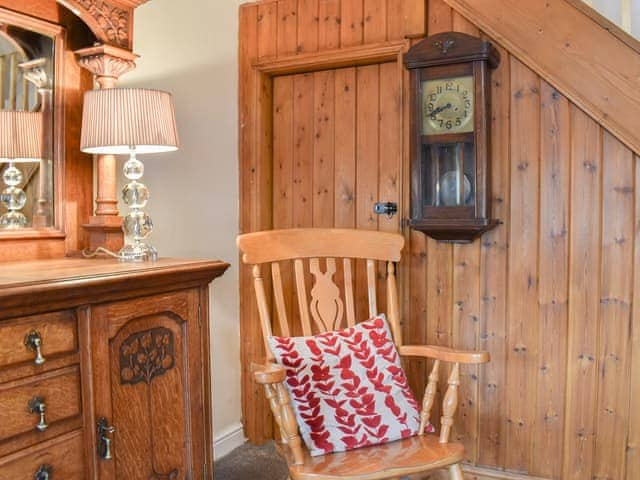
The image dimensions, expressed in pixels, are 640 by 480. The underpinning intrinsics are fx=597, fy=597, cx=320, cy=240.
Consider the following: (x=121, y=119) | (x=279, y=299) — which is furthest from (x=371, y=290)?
(x=121, y=119)

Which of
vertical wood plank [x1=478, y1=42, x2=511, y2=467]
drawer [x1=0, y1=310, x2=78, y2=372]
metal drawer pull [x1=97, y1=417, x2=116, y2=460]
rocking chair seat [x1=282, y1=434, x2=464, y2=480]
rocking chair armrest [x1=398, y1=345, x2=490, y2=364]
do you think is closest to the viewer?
drawer [x1=0, y1=310, x2=78, y2=372]

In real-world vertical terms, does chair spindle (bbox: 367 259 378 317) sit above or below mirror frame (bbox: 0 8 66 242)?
below

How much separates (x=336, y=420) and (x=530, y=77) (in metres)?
1.46

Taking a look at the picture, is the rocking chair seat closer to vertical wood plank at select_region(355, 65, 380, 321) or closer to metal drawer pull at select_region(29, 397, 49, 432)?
metal drawer pull at select_region(29, 397, 49, 432)

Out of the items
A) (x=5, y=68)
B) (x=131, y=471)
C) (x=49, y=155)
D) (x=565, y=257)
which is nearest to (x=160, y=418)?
(x=131, y=471)

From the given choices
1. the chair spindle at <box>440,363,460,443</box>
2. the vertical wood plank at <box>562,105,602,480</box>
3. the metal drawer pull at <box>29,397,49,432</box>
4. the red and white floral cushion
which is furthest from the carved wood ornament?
the vertical wood plank at <box>562,105,602,480</box>

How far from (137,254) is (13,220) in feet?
1.20

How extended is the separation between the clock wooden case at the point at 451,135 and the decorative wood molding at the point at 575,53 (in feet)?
0.44

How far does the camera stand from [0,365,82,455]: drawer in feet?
4.05

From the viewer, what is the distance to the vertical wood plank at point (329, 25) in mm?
2609

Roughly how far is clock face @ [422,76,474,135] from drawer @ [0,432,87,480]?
1.62m

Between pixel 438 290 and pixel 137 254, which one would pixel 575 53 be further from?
pixel 137 254

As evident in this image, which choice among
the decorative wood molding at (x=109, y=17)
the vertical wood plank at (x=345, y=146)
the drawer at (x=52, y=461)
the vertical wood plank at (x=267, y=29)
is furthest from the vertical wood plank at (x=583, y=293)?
the drawer at (x=52, y=461)

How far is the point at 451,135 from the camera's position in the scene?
89.2 inches
